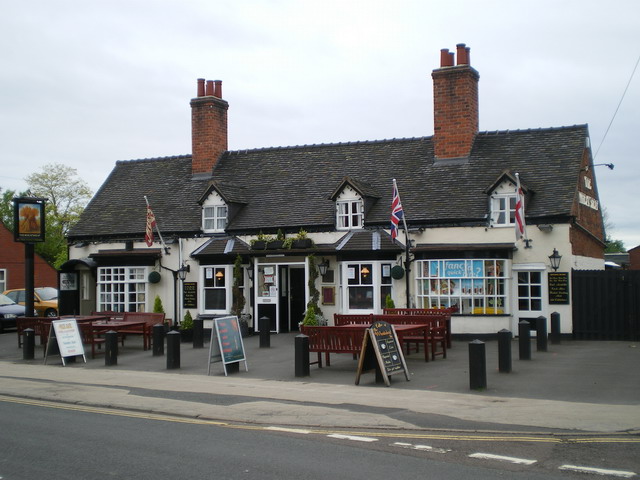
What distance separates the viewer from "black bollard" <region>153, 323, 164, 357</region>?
63.5ft

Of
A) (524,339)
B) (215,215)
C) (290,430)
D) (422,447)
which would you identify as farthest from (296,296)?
(422,447)

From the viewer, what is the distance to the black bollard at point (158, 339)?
1934 cm

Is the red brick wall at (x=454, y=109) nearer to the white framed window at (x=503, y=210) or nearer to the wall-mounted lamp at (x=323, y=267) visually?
the white framed window at (x=503, y=210)

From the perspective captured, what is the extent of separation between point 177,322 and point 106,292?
128 inches

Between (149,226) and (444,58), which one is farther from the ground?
(444,58)

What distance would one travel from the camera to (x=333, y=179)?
86.9ft

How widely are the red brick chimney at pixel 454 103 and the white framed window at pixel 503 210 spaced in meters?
3.13

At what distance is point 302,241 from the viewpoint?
23.9 meters

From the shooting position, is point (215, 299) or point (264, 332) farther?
point (215, 299)

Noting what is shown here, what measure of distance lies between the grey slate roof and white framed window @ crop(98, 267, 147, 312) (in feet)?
5.17

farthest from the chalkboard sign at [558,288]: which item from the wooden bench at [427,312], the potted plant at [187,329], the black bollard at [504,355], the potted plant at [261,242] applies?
the potted plant at [187,329]

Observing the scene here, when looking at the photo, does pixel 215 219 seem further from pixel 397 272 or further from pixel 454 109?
pixel 454 109

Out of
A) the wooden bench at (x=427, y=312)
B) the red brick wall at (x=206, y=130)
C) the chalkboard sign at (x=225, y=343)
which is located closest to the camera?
the chalkboard sign at (x=225, y=343)

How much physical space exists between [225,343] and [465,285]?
9105 millimetres
